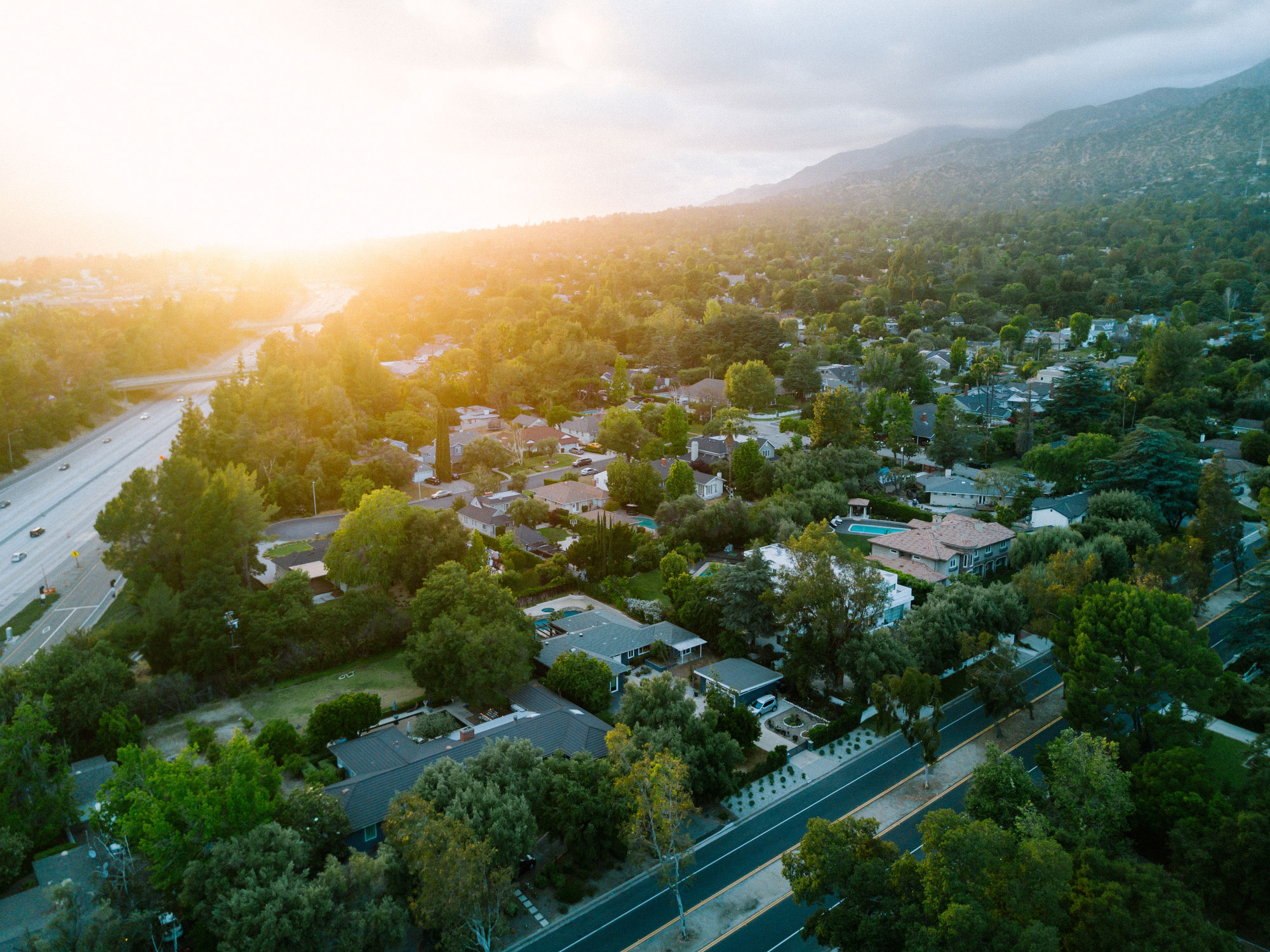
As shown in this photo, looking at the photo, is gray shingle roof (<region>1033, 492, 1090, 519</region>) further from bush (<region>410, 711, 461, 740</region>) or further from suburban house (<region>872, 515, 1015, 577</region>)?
bush (<region>410, 711, 461, 740</region>)

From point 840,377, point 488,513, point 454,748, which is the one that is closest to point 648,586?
point 488,513

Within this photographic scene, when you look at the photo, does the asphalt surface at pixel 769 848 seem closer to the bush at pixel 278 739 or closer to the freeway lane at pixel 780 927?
the freeway lane at pixel 780 927

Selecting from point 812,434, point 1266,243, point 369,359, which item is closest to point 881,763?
point 812,434

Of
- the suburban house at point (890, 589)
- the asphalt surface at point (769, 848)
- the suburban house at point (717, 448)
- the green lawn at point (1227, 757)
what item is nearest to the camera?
the asphalt surface at point (769, 848)

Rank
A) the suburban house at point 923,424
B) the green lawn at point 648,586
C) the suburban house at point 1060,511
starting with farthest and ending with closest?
the suburban house at point 923,424, the suburban house at point 1060,511, the green lawn at point 648,586

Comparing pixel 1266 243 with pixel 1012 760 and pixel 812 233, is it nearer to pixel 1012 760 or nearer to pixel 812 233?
pixel 812 233

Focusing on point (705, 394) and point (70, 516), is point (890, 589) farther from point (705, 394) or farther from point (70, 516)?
point (70, 516)

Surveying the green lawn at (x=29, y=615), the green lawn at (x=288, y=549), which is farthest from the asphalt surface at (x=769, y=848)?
the green lawn at (x=29, y=615)

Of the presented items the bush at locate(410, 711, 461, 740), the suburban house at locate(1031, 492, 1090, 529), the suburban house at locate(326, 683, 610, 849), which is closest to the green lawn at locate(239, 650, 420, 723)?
the suburban house at locate(326, 683, 610, 849)
